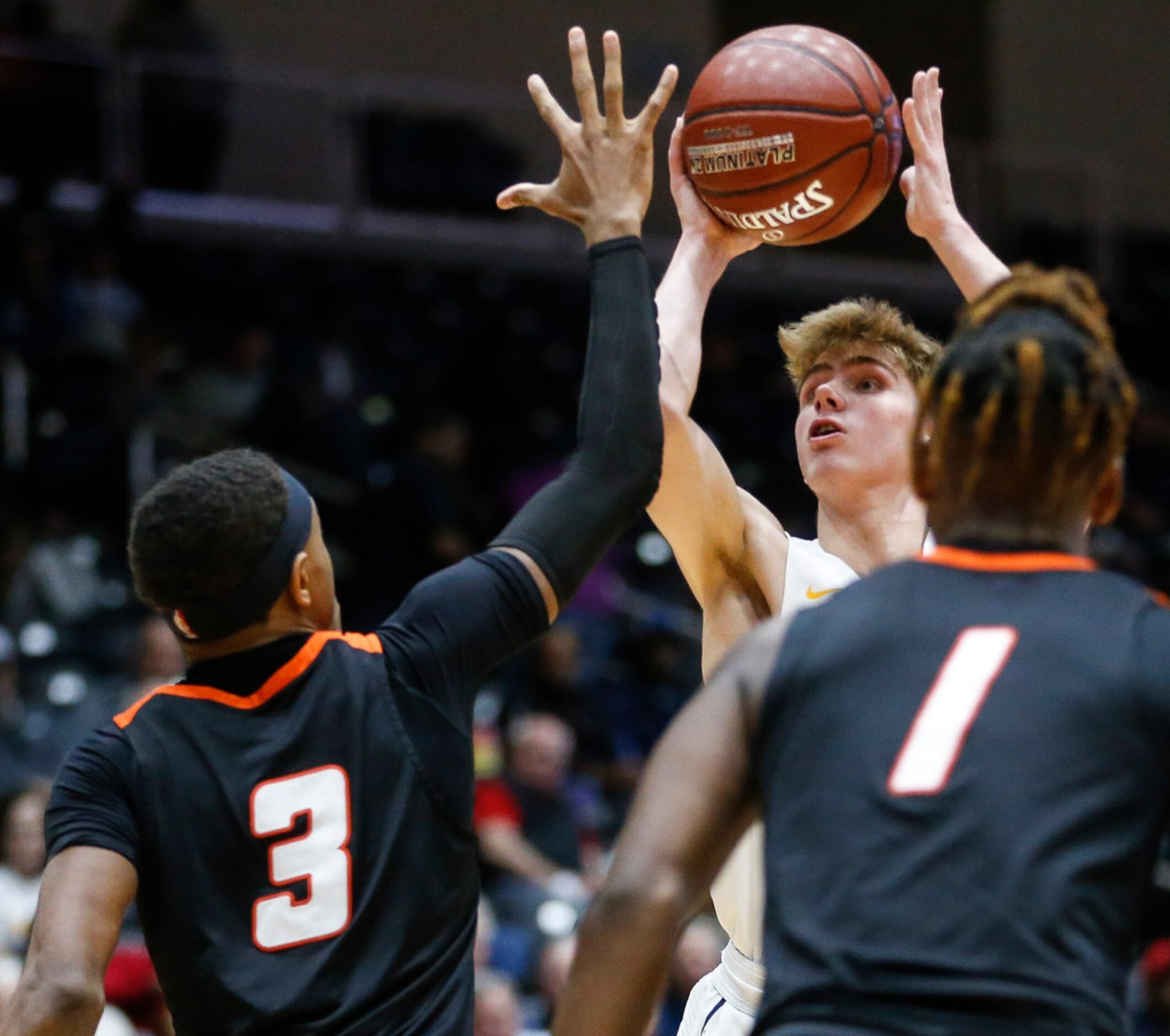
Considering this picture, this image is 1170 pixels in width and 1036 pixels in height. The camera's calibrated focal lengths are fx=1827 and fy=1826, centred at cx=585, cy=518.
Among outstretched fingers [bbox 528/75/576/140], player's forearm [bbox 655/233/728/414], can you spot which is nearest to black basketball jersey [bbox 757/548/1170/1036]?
outstretched fingers [bbox 528/75/576/140]

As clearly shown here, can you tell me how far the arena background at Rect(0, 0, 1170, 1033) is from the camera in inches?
389

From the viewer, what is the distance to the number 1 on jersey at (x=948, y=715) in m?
1.91

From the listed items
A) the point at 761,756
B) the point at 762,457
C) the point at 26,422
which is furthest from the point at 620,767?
the point at 761,756

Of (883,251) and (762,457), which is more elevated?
(883,251)

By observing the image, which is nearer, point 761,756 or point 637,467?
point 761,756

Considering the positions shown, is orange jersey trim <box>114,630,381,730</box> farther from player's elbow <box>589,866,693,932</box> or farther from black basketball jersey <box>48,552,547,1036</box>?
player's elbow <box>589,866,693,932</box>

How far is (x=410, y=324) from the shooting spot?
1283 cm

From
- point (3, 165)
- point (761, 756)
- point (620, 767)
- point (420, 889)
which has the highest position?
point (3, 165)

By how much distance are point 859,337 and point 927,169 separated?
40cm

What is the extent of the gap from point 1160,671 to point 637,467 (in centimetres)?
96

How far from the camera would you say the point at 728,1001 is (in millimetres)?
3770

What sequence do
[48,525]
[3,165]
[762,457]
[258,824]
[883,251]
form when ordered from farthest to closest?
[883,251]
[762,457]
[3,165]
[48,525]
[258,824]

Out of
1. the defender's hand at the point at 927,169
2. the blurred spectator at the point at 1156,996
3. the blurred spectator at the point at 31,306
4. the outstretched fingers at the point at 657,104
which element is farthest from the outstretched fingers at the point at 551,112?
the blurred spectator at the point at 31,306

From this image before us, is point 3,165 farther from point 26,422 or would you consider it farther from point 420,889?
point 420,889
